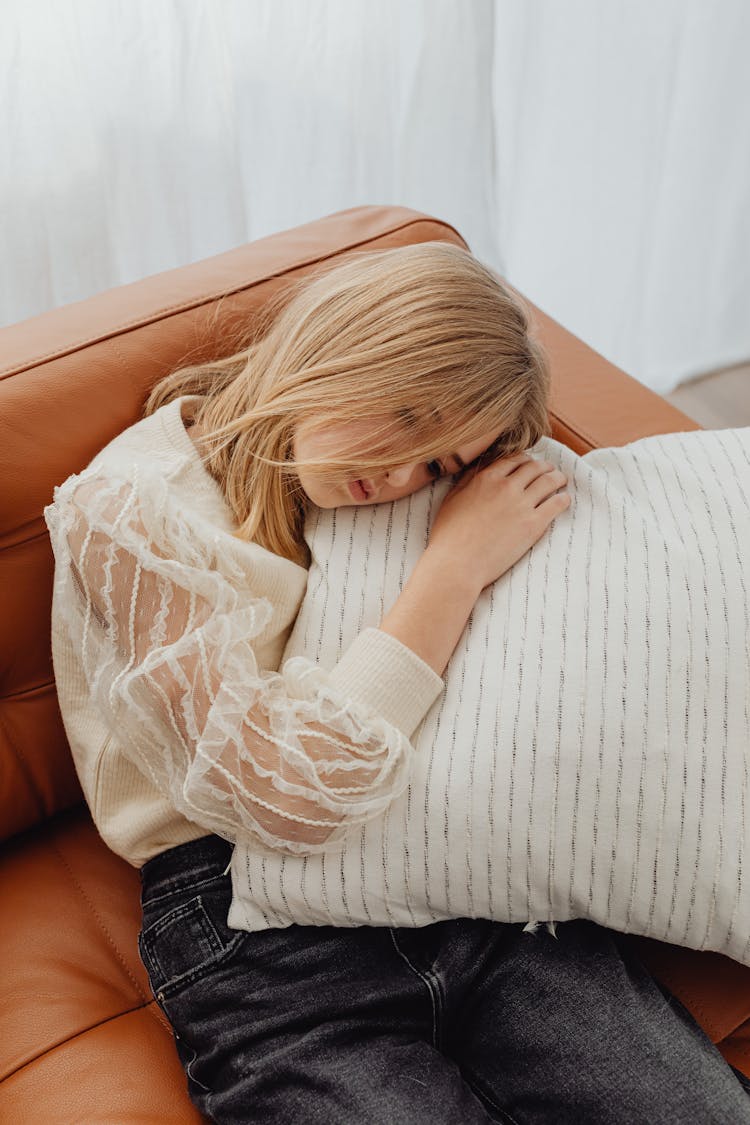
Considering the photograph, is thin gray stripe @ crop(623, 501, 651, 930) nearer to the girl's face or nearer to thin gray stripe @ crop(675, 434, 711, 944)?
thin gray stripe @ crop(675, 434, 711, 944)

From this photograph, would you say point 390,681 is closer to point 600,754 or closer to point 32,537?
point 600,754

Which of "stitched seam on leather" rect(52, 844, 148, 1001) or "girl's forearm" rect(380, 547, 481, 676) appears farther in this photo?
"stitched seam on leather" rect(52, 844, 148, 1001)

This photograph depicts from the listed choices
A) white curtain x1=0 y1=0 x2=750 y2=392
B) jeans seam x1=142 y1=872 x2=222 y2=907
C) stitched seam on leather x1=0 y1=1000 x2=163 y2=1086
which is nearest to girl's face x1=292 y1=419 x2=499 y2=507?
jeans seam x1=142 y1=872 x2=222 y2=907

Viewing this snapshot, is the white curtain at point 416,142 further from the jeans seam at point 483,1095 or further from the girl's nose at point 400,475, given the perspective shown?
the jeans seam at point 483,1095

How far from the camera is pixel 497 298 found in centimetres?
89

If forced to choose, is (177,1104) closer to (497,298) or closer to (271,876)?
(271,876)

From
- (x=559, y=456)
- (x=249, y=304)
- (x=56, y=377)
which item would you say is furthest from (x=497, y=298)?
(x=56, y=377)

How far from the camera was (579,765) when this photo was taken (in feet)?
2.67

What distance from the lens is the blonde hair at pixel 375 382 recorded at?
0.84m

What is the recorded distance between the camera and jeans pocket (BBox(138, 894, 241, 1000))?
88cm

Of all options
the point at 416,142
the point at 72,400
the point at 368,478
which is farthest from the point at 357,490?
the point at 416,142

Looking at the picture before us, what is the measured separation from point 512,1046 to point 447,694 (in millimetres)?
302

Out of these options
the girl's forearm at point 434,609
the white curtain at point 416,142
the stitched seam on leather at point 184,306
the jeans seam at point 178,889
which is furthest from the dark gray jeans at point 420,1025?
the white curtain at point 416,142

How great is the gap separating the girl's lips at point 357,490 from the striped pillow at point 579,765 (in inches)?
3.3
